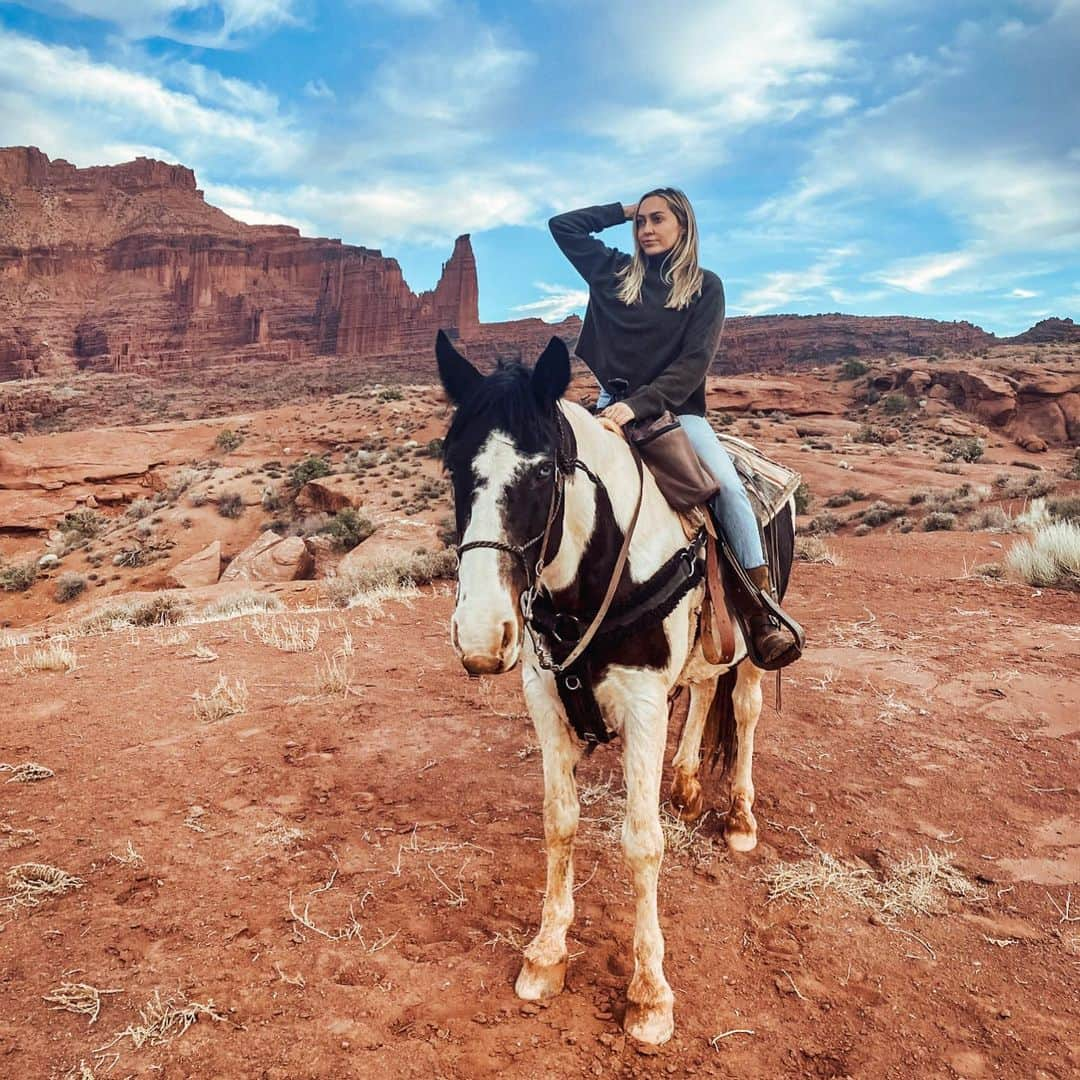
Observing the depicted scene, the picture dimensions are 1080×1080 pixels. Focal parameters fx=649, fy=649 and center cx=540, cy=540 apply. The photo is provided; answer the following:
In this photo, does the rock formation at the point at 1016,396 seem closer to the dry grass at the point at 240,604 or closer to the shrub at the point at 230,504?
the dry grass at the point at 240,604

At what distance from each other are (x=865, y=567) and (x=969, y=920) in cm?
887

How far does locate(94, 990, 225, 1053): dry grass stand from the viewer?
243 centimetres

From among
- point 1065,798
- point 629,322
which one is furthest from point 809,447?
point 629,322

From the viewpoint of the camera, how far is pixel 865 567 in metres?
11.3

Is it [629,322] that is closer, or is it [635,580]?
[635,580]

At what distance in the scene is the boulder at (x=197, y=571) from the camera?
16922 mm

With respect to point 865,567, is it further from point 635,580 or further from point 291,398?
point 291,398

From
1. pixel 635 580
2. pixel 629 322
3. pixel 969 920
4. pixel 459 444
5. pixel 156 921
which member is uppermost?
pixel 629 322

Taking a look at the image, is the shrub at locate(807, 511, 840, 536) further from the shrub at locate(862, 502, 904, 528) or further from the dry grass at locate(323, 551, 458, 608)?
the dry grass at locate(323, 551, 458, 608)

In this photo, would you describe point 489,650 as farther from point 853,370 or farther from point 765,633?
point 853,370

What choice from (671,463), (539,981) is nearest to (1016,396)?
(671,463)

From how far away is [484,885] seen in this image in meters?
3.48

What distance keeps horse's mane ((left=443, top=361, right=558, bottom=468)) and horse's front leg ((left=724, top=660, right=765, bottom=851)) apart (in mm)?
2788

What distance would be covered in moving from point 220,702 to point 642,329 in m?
4.91
